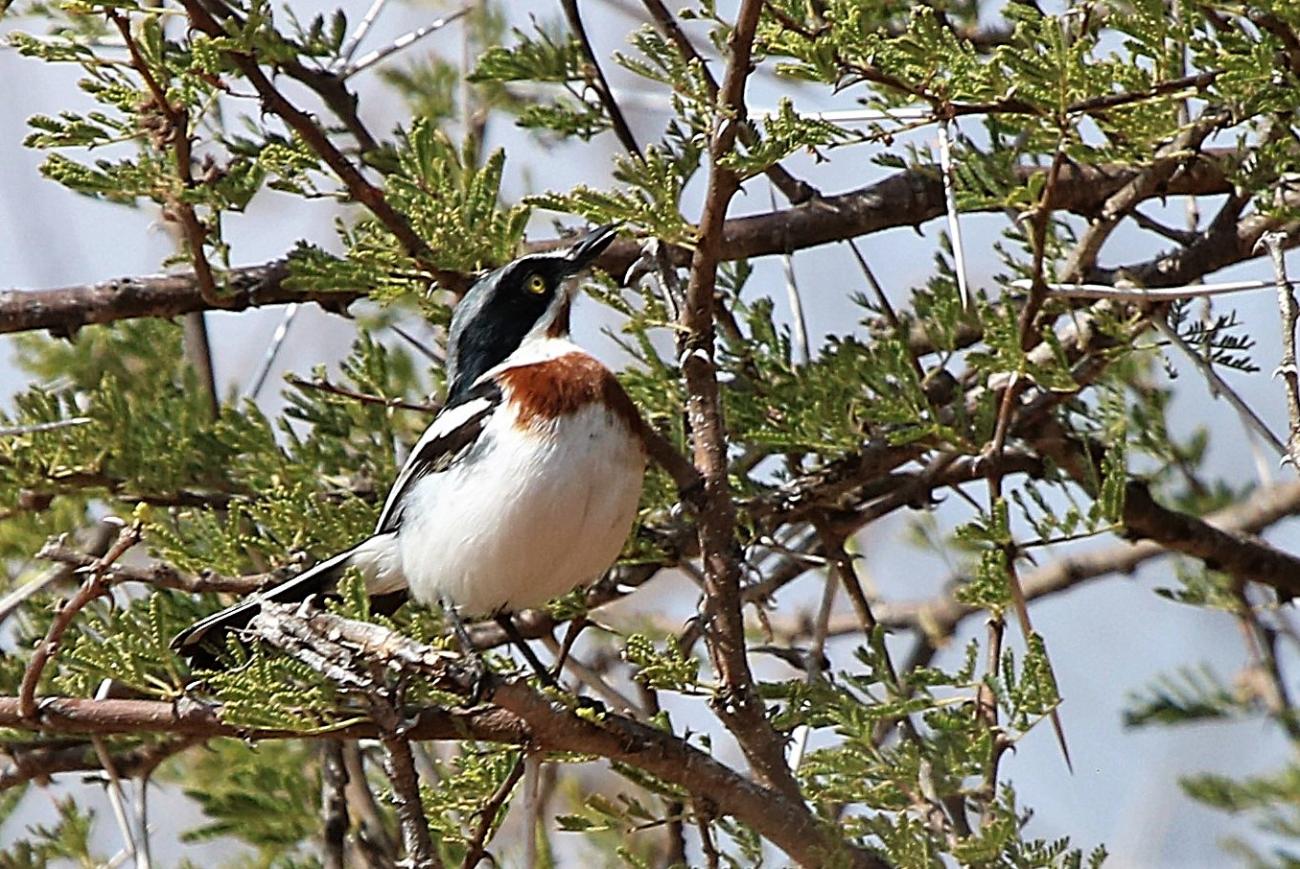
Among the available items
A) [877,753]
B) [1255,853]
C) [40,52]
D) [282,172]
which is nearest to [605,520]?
[877,753]

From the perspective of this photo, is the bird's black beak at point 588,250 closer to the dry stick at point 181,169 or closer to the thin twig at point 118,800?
the dry stick at point 181,169

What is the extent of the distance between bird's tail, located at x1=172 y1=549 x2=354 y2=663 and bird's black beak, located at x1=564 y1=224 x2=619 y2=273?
849 millimetres

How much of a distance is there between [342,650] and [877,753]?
1210 millimetres

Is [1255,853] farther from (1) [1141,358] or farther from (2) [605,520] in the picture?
(2) [605,520]

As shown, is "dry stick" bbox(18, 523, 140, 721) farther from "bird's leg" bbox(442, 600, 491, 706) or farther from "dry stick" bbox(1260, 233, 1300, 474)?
"dry stick" bbox(1260, 233, 1300, 474)

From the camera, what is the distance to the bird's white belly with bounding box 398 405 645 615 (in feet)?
12.0

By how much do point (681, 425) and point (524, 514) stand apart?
0.49 m

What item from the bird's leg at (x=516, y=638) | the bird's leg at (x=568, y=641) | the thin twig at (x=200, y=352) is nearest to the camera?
the bird's leg at (x=568, y=641)

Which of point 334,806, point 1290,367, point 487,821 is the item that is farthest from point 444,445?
point 1290,367

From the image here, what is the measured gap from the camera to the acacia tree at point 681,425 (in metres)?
2.98

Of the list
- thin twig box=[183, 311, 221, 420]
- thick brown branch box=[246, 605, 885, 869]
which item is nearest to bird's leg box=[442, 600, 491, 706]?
thick brown branch box=[246, 605, 885, 869]

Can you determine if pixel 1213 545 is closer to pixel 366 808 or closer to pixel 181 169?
pixel 366 808

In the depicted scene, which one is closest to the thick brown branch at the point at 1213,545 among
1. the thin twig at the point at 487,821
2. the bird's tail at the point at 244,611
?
the thin twig at the point at 487,821

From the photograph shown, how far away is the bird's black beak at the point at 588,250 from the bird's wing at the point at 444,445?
0.38 metres
